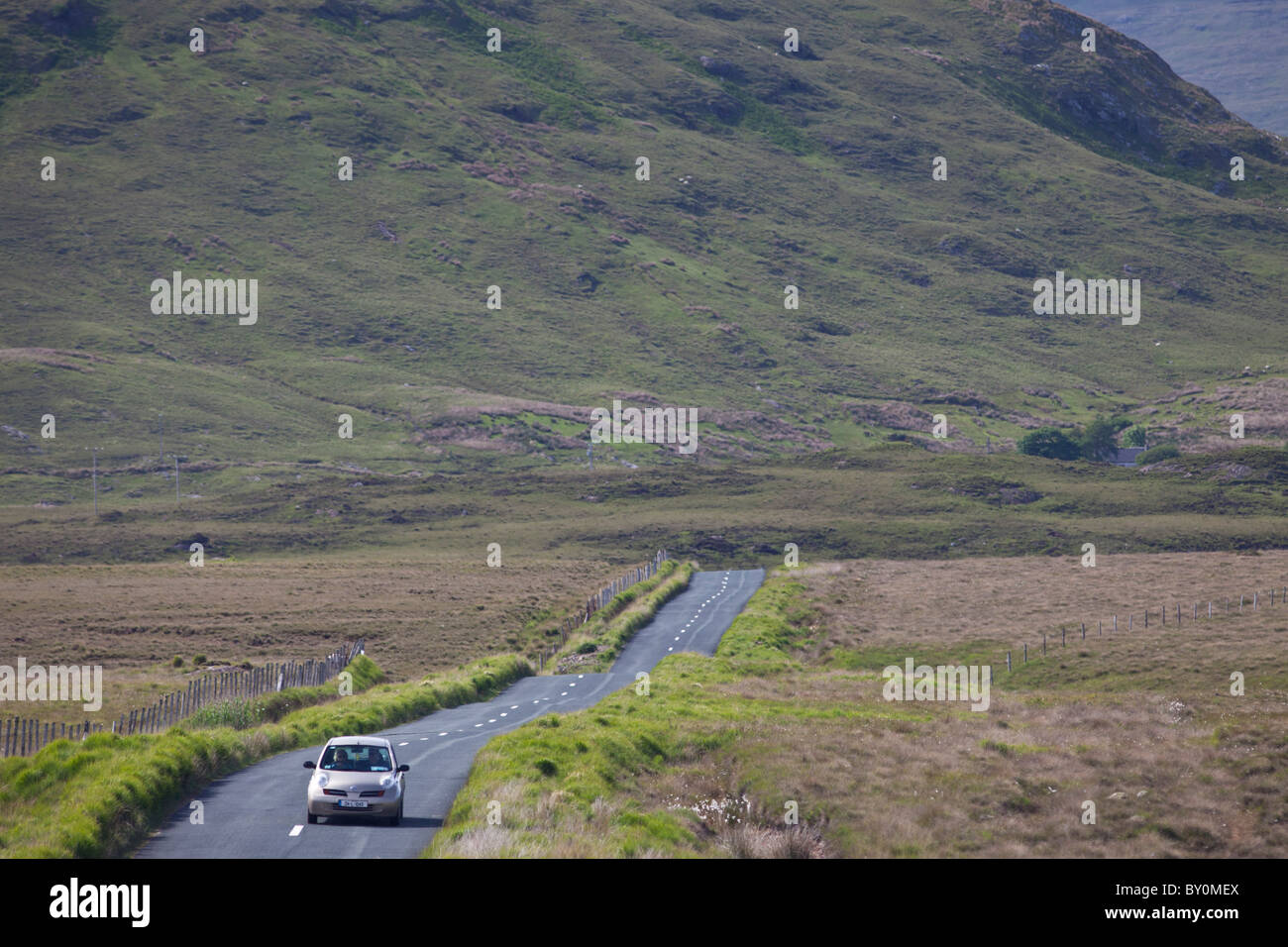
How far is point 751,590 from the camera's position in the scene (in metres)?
92.6

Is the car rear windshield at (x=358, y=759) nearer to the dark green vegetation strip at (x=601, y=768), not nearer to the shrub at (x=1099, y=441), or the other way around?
the dark green vegetation strip at (x=601, y=768)

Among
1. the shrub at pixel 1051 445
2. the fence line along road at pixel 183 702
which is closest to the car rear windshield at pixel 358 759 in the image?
the fence line along road at pixel 183 702

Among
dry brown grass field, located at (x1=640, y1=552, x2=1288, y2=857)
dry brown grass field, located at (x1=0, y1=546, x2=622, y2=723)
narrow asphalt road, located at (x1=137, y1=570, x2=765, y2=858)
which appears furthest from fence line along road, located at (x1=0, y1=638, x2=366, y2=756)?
dry brown grass field, located at (x1=640, y1=552, x2=1288, y2=857)

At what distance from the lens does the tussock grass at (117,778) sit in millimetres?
21625

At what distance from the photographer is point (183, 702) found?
1657 inches

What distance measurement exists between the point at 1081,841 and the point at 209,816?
16.4 meters

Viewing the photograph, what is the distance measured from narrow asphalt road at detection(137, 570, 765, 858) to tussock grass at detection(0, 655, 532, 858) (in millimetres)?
453

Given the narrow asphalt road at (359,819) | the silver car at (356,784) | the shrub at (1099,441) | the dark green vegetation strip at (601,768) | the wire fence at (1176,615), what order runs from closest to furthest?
the dark green vegetation strip at (601,768) < the narrow asphalt road at (359,819) < the silver car at (356,784) < the wire fence at (1176,615) < the shrub at (1099,441)

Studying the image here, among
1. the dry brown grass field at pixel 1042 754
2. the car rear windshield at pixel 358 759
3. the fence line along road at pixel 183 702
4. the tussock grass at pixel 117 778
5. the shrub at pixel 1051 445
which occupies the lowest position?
the dry brown grass field at pixel 1042 754

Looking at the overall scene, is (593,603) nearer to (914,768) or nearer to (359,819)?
(914,768)

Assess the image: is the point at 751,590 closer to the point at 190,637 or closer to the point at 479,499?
the point at 190,637

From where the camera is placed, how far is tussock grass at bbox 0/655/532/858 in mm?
21625

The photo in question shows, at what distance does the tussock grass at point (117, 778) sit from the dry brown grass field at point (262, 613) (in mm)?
11572

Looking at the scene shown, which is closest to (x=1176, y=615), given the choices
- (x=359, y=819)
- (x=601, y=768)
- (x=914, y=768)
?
(x=914, y=768)
